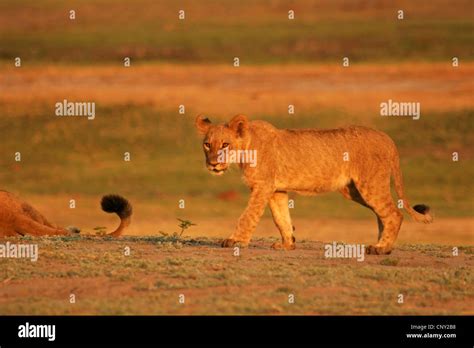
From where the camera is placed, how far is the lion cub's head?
1852cm

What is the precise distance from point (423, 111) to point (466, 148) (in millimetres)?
3422

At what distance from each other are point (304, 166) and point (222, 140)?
43.2 inches

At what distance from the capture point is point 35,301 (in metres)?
16.1

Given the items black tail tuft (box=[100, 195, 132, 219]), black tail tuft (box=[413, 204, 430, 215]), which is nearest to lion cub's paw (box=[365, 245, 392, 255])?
black tail tuft (box=[413, 204, 430, 215])

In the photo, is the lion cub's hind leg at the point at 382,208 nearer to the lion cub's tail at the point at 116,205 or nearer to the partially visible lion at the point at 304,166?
the partially visible lion at the point at 304,166

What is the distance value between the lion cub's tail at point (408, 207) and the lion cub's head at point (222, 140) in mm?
2017

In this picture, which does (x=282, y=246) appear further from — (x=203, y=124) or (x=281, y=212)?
(x=203, y=124)

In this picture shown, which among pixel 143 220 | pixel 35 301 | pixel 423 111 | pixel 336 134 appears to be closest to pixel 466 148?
pixel 423 111

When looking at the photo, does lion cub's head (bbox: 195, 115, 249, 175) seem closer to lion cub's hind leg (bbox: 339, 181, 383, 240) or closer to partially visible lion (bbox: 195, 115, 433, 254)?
partially visible lion (bbox: 195, 115, 433, 254)

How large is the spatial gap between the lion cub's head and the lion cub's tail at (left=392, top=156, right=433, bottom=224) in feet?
6.62

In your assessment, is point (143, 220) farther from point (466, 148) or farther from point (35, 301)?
point (35, 301)

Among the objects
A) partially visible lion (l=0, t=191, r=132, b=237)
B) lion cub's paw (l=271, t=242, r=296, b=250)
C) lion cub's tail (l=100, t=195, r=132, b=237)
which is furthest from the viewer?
partially visible lion (l=0, t=191, r=132, b=237)

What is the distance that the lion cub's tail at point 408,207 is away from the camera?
19.5 metres
